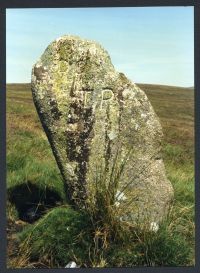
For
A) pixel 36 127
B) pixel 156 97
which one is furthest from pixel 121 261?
pixel 156 97

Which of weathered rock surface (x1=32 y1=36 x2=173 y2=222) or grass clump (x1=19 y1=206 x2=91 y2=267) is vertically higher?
weathered rock surface (x1=32 y1=36 x2=173 y2=222)

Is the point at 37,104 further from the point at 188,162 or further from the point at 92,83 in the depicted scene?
the point at 188,162

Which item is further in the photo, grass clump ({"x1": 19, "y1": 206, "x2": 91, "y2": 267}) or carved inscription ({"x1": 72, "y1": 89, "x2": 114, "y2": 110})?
carved inscription ({"x1": 72, "y1": 89, "x2": 114, "y2": 110})

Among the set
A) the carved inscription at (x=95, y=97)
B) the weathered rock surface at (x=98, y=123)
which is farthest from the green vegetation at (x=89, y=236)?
the carved inscription at (x=95, y=97)

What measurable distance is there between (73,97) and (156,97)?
17417 mm

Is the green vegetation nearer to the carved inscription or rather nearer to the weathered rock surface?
the weathered rock surface

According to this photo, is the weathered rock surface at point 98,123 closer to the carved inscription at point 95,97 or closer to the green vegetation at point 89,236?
the carved inscription at point 95,97

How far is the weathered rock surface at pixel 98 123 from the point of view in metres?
7.02

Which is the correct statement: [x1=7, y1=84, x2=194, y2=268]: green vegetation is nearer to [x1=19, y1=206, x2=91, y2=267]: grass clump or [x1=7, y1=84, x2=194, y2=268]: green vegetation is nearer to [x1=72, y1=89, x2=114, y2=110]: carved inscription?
[x1=19, y1=206, x2=91, y2=267]: grass clump

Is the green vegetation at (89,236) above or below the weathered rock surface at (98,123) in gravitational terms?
below

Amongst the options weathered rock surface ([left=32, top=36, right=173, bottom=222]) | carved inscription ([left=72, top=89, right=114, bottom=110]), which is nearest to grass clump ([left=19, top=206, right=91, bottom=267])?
weathered rock surface ([left=32, top=36, right=173, bottom=222])

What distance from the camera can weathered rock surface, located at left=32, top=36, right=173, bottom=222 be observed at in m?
7.02

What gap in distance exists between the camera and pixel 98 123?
7031 mm

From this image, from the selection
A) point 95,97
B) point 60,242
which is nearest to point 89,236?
point 60,242
